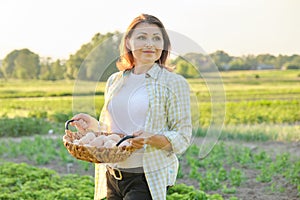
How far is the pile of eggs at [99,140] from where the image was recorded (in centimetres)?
245

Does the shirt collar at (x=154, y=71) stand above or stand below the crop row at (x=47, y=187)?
above

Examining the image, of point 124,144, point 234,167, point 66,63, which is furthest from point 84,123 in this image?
point 66,63

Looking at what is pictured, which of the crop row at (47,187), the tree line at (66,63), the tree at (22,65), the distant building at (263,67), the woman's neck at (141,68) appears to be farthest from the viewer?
the tree at (22,65)

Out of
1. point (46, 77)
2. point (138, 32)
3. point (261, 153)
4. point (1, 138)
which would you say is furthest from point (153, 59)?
point (46, 77)

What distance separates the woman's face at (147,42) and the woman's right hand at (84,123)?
465mm

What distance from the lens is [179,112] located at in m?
2.48

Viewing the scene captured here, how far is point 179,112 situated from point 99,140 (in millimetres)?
413

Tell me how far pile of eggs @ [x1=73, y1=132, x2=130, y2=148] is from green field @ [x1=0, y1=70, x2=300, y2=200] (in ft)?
1.30

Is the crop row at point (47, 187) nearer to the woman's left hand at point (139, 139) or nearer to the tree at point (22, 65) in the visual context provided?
the woman's left hand at point (139, 139)

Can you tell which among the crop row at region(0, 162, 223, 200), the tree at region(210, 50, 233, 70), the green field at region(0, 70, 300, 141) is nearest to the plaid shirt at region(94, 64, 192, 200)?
the tree at region(210, 50, 233, 70)

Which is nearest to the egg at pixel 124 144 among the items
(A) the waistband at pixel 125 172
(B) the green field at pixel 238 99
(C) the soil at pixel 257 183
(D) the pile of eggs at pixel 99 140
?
(D) the pile of eggs at pixel 99 140

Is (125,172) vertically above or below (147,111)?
below

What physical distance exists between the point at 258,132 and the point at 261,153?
5.83ft

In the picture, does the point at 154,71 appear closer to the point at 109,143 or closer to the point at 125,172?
the point at 109,143
